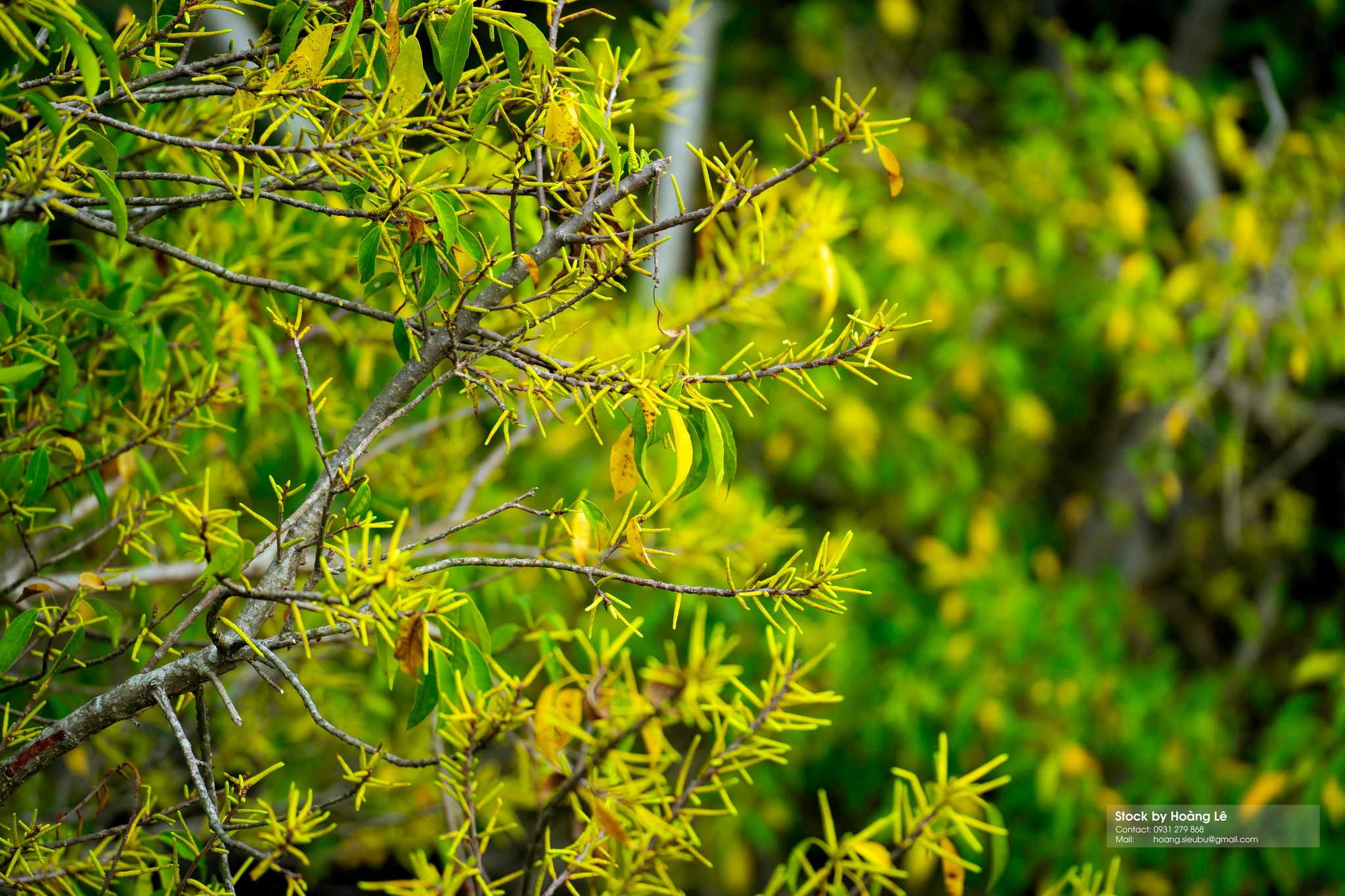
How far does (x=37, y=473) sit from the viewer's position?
58 centimetres

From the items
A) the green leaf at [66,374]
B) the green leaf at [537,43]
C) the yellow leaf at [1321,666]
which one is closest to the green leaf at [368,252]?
the green leaf at [537,43]

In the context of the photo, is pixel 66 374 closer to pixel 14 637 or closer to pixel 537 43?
pixel 14 637

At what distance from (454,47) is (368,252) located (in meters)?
0.11

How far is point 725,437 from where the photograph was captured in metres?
0.50

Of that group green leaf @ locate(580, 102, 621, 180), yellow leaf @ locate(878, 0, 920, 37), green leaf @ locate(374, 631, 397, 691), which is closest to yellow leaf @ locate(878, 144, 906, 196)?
green leaf @ locate(580, 102, 621, 180)

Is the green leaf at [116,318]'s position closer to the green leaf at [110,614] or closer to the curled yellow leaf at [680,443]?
the green leaf at [110,614]

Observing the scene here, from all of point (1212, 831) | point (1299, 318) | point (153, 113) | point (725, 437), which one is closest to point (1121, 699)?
point (1212, 831)

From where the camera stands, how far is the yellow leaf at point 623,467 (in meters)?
0.49

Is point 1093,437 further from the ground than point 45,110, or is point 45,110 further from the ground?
point 45,110

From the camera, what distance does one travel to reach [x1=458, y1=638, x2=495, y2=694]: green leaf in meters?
0.49

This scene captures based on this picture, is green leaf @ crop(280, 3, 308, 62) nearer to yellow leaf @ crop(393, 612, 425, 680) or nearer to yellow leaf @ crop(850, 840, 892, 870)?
yellow leaf @ crop(393, 612, 425, 680)

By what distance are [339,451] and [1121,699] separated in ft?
5.28

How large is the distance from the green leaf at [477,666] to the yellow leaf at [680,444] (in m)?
0.14

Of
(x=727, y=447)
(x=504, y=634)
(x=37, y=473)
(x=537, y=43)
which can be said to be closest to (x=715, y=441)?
(x=727, y=447)
